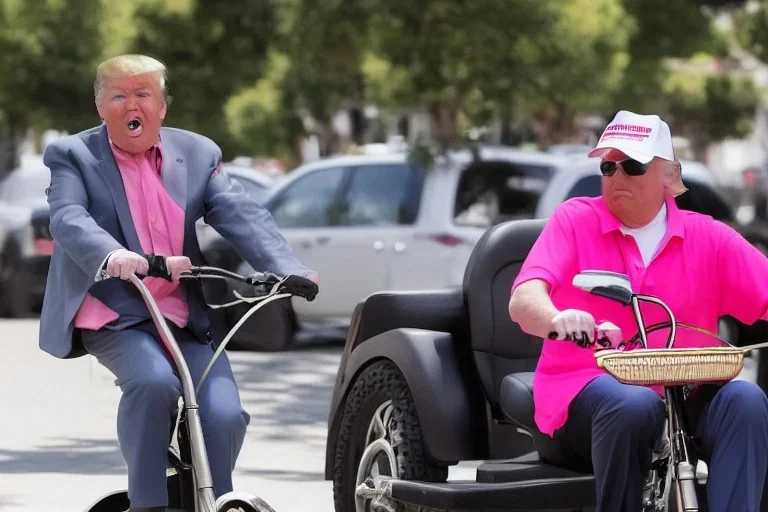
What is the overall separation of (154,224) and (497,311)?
1259 mm

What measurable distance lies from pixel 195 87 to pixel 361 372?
23.7 metres

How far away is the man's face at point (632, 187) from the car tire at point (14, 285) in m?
12.7

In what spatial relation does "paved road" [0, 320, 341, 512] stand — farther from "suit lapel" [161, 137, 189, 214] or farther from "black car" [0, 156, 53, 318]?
"black car" [0, 156, 53, 318]

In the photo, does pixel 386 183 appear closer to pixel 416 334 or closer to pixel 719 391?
pixel 416 334

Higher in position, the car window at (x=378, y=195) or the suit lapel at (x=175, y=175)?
the suit lapel at (x=175, y=175)

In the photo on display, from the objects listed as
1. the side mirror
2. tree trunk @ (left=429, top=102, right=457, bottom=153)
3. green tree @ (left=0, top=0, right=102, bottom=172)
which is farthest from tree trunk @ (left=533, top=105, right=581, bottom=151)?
the side mirror

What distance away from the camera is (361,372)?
241 inches

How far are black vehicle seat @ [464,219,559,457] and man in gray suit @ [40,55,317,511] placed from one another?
86cm

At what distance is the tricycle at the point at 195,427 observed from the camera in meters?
4.91

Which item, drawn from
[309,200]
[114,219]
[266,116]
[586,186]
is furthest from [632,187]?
[266,116]

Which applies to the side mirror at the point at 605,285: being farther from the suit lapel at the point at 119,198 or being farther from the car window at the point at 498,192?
the car window at the point at 498,192

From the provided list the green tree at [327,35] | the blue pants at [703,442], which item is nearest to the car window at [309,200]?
the green tree at [327,35]

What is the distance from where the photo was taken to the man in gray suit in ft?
16.4

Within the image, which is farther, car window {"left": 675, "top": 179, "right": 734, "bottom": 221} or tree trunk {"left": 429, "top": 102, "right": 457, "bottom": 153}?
tree trunk {"left": 429, "top": 102, "right": 457, "bottom": 153}
